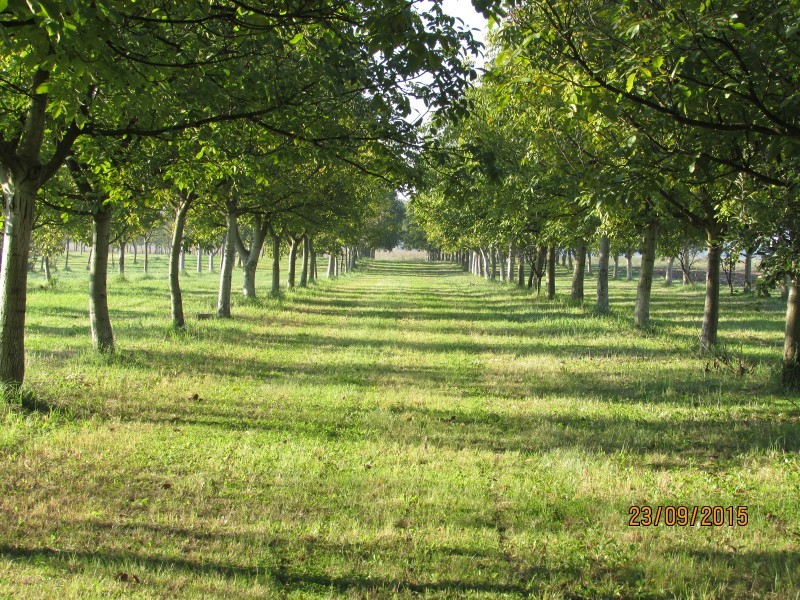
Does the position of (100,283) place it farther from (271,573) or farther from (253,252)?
(253,252)

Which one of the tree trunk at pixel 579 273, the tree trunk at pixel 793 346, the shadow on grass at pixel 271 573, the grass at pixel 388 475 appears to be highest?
the tree trunk at pixel 579 273

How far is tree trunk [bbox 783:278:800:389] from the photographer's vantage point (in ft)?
32.3

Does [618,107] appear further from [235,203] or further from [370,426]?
[235,203]

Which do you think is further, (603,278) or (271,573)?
(603,278)

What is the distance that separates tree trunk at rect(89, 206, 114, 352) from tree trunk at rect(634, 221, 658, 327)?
1413cm

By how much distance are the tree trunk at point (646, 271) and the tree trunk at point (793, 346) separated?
7.66 m

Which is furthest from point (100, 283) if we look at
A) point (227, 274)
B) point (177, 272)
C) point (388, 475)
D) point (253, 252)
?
point (253, 252)

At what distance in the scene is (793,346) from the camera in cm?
993

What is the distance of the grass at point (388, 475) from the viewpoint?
14.0 ft

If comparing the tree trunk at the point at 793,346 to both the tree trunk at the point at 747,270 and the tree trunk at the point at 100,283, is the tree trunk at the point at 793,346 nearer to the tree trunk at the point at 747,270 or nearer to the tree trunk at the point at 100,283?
the tree trunk at the point at 747,270
